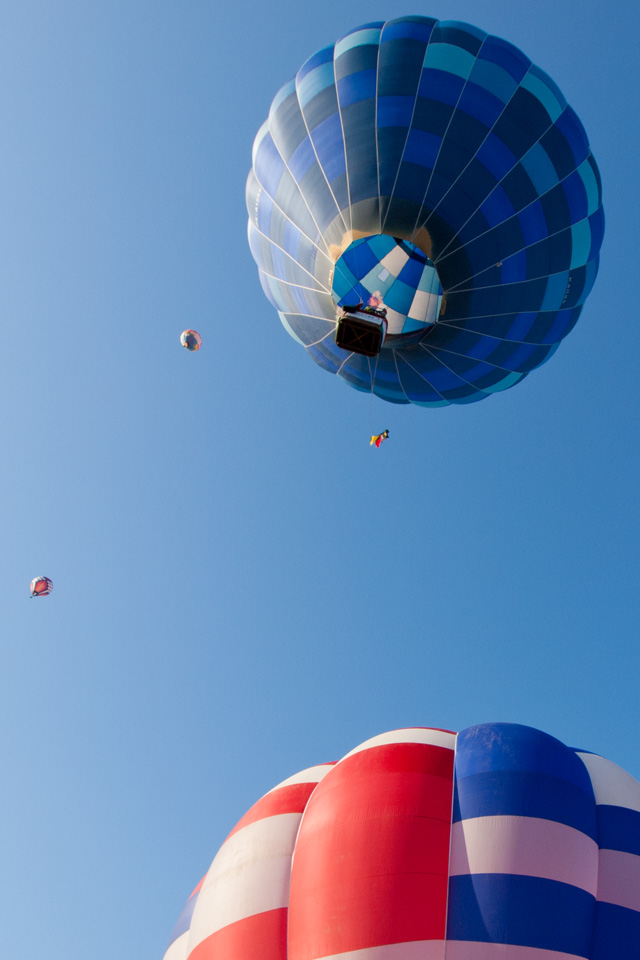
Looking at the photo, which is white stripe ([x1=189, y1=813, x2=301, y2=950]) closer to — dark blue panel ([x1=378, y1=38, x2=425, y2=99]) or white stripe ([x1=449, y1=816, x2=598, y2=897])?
white stripe ([x1=449, y1=816, x2=598, y2=897])

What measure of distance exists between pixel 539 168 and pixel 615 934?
7984 millimetres

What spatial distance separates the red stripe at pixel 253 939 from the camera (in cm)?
640

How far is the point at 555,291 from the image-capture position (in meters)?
9.69

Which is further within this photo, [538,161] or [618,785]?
[538,161]

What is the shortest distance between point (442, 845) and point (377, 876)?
0.61 m

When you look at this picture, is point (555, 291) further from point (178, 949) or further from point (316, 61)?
point (178, 949)

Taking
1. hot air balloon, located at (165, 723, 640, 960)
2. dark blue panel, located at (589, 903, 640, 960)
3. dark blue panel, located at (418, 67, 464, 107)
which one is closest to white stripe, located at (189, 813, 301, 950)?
hot air balloon, located at (165, 723, 640, 960)

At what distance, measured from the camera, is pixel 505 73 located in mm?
8992

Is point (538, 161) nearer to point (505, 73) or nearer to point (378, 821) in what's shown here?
point (505, 73)

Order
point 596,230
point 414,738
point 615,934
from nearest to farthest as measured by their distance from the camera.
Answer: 1. point 615,934
2. point 414,738
3. point 596,230

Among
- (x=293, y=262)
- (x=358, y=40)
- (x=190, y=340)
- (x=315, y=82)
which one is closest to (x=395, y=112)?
(x=315, y=82)

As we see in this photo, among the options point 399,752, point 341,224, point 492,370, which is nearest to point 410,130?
point 341,224

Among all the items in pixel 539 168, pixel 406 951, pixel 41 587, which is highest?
pixel 539 168

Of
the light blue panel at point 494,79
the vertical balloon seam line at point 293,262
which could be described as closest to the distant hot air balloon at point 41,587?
the vertical balloon seam line at point 293,262
